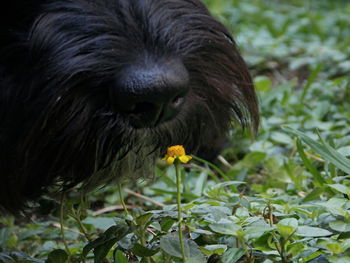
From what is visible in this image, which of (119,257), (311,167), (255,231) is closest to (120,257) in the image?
(119,257)

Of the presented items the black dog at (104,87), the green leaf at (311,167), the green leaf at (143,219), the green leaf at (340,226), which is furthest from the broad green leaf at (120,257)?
the green leaf at (311,167)

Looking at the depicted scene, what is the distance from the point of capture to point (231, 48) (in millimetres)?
2695

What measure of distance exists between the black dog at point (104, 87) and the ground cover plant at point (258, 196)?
0.17 m

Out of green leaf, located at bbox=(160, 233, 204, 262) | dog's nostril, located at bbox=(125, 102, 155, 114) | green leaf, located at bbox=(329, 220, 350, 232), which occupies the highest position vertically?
dog's nostril, located at bbox=(125, 102, 155, 114)

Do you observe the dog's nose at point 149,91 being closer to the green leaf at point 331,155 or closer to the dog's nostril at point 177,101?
the dog's nostril at point 177,101

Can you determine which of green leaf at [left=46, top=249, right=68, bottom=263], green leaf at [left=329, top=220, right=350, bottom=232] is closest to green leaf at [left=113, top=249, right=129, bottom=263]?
green leaf at [left=46, top=249, right=68, bottom=263]

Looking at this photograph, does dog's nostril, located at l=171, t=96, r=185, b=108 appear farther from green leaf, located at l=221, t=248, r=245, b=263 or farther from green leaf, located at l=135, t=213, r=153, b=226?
green leaf, located at l=221, t=248, r=245, b=263

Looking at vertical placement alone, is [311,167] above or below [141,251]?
below

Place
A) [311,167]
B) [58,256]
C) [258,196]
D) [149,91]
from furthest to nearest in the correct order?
[311,167], [258,196], [58,256], [149,91]

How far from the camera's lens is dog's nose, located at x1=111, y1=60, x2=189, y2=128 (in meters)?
2.23

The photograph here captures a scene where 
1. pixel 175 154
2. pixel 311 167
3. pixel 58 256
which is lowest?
pixel 311 167

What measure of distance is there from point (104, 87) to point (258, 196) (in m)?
0.68

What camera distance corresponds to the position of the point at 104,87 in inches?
89.3

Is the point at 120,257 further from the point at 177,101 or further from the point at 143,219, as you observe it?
the point at 177,101
